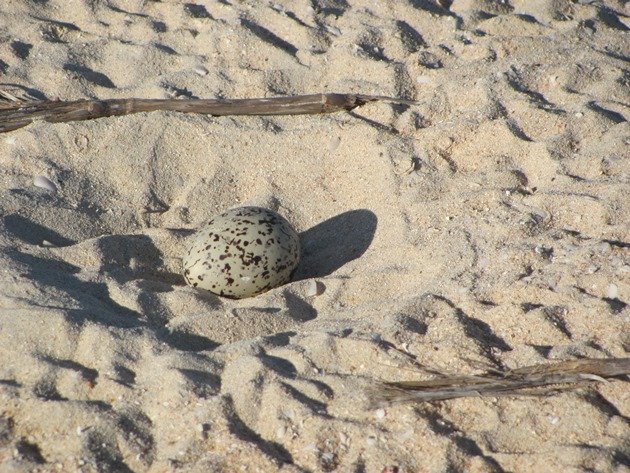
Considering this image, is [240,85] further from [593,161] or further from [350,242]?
[593,161]

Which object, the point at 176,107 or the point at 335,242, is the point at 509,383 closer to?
the point at 335,242

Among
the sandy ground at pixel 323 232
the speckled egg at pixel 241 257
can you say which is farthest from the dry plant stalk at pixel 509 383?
the speckled egg at pixel 241 257

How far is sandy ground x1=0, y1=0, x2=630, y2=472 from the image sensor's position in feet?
9.11

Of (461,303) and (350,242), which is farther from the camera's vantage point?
(350,242)

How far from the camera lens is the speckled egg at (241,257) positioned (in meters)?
3.69

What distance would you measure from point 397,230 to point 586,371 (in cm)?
132

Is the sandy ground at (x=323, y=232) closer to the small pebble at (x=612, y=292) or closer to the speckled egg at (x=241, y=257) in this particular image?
the small pebble at (x=612, y=292)

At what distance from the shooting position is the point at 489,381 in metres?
2.89

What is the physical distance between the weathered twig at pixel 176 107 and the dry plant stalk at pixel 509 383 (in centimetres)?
207

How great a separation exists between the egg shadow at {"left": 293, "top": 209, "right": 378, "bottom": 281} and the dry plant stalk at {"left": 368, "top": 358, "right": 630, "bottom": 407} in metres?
1.23

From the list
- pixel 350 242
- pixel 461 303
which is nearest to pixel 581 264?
pixel 461 303

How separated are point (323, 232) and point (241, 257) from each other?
717mm

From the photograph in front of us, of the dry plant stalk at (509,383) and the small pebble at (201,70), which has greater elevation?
the dry plant stalk at (509,383)

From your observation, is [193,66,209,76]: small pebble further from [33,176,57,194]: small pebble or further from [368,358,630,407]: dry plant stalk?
[368,358,630,407]: dry plant stalk
